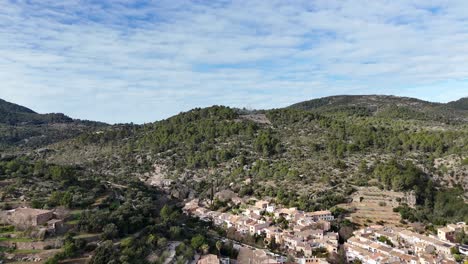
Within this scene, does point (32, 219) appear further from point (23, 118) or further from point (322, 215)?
point (23, 118)

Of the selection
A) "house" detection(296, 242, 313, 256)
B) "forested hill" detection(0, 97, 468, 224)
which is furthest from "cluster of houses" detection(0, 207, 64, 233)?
"forested hill" detection(0, 97, 468, 224)

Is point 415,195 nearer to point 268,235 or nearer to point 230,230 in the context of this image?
point 268,235

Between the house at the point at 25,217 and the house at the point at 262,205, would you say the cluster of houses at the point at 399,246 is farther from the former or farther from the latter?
the house at the point at 25,217

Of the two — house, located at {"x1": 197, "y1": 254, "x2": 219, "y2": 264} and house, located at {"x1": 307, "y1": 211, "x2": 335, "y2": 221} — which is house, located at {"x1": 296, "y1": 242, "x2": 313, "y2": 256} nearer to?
house, located at {"x1": 307, "y1": 211, "x2": 335, "y2": 221}

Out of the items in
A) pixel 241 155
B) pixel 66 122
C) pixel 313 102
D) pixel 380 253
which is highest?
pixel 313 102

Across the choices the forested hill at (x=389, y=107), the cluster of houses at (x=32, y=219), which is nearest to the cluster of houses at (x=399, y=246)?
the cluster of houses at (x=32, y=219)

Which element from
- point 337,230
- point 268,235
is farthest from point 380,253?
point 268,235

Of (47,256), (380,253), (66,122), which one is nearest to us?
(47,256)
